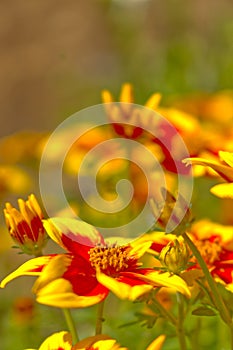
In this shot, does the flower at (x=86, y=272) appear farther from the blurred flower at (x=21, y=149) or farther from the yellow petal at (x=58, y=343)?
the blurred flower at (x=21, y=149)

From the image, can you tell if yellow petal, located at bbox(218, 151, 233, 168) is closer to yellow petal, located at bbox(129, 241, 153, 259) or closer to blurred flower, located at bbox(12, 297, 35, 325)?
yellow petal, located at bbox(129, 241, 153, 259)

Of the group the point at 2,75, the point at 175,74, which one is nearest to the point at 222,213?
the point at 175,74

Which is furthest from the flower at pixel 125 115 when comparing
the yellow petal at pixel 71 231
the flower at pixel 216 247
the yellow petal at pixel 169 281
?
the yellow petal at pixel 169 281

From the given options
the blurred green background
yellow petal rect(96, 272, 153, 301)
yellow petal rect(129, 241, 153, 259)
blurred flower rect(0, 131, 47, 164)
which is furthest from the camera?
the blurred green background

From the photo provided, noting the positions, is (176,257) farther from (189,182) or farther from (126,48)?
(126,48)

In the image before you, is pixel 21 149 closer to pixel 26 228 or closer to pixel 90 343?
pixel 26 228

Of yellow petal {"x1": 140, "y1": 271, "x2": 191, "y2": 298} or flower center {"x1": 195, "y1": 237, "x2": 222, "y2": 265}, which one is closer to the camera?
yellow petal {"x1": 140, "y1": 271, "x2": 191, "y2": 298}

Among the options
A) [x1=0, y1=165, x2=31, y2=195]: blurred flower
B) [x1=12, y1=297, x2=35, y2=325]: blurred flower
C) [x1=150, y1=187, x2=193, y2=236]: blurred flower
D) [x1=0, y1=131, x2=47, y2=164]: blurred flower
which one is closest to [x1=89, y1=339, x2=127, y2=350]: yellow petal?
[x1=150, y1=187, x2=193, y2=236]: blurred flower
